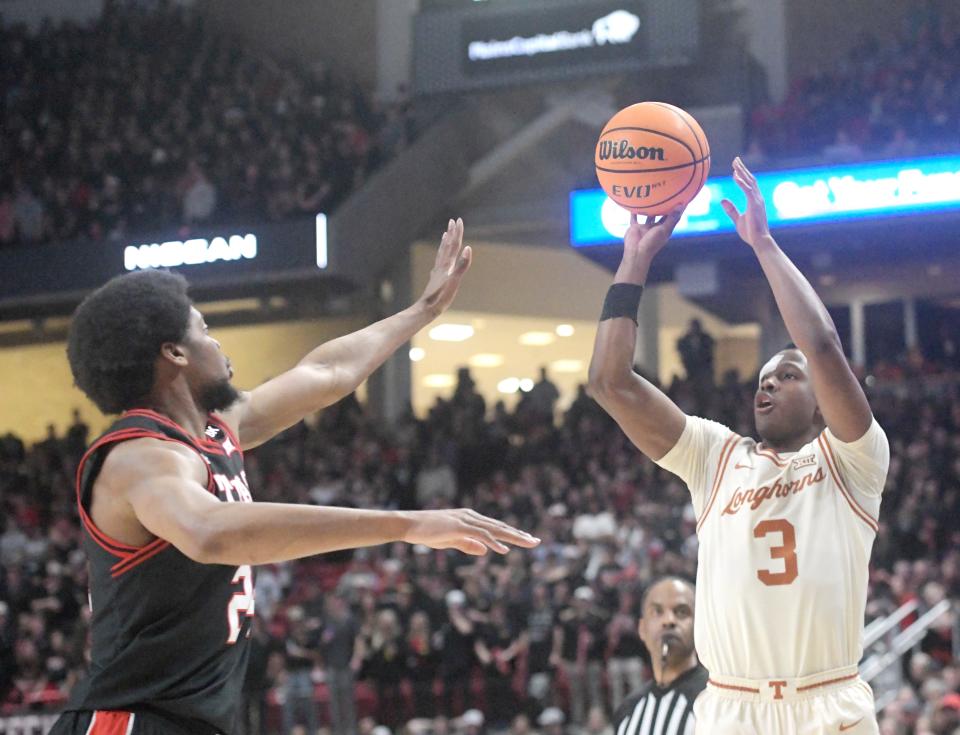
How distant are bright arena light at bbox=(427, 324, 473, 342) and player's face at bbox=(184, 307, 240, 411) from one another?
21669mm

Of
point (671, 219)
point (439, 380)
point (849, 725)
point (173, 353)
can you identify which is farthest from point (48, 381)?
point (173, 353)

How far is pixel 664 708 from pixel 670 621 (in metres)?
0.35

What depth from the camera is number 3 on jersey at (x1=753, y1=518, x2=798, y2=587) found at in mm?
4508

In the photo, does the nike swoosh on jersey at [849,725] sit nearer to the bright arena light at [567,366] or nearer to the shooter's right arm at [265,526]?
the shooter's right arm at [265,526]

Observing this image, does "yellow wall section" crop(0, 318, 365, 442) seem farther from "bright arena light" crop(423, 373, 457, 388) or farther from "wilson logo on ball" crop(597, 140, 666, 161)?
"wilson logo on ball" crop(597, 140, 666, 161)

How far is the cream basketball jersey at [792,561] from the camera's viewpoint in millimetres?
4469

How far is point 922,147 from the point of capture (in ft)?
57.1

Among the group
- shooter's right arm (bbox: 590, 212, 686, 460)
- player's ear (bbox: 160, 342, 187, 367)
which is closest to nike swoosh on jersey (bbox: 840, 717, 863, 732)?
shooter's right arm (bbox: 590, 212, 686, 460)

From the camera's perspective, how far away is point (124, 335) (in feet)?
11.2

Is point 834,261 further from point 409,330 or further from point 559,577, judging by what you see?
point 409,330

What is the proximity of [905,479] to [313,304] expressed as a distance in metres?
11.4

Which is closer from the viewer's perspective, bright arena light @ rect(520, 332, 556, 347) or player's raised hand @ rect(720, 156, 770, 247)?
player's raised hand @ rect(720, 156, 770, 247)

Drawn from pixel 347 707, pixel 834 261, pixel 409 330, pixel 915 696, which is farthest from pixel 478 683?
pixel 834 261

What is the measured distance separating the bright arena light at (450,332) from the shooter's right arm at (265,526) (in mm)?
22136
